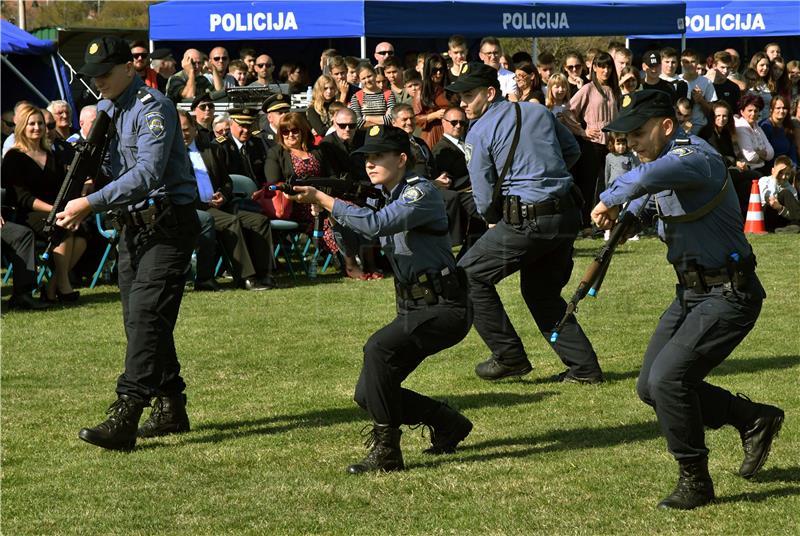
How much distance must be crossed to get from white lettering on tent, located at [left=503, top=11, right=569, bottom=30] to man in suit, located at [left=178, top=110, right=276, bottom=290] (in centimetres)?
629

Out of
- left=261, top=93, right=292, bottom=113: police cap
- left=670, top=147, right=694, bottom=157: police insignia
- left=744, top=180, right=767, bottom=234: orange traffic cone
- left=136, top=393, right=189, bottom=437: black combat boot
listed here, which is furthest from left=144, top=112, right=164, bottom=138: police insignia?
left=744, top=180, right=767, bottom=234: orange traffic cone

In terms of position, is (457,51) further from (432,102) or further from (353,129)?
(353,129)

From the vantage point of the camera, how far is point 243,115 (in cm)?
1549

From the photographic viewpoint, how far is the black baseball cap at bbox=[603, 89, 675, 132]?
6.21 m

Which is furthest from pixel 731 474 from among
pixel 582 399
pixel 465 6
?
pixel 465 6

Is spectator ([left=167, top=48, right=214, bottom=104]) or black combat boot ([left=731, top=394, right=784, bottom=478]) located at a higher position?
spectator ([left=167, top=48, right=214, bottom=104])

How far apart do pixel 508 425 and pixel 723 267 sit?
216 cm

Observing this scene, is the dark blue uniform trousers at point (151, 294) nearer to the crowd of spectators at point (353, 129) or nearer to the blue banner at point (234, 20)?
the crowd of spectators at point (353, 129)

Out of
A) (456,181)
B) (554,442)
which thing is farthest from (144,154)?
(456,181)

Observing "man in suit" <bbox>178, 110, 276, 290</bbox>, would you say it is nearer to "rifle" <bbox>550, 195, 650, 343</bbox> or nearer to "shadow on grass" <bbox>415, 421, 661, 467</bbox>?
"shadow on grass" <bbox>415, 421, 661, 467</bbox>

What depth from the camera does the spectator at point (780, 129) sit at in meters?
18.6

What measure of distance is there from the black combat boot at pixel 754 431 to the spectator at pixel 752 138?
1173 centimetres

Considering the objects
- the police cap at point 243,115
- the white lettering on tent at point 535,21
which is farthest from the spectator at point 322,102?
the white lettering on tent at point 535,21

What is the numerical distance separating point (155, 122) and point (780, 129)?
13231 mm
